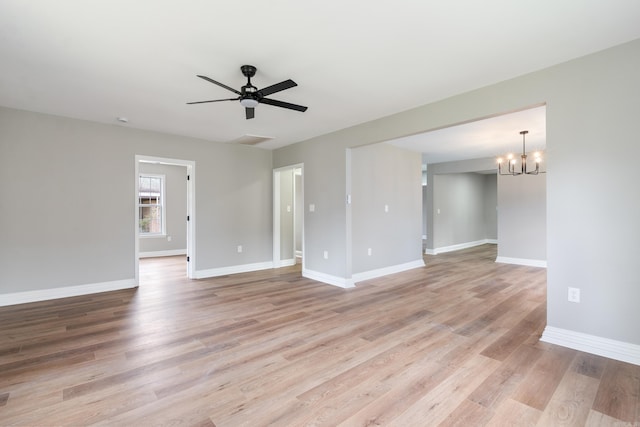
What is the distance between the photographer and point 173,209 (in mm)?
8242

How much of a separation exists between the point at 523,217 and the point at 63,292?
8.58m

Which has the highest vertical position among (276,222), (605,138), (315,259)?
(605,138)

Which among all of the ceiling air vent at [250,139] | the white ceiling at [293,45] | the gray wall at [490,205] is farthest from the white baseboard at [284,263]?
the gray wall at [490,205]

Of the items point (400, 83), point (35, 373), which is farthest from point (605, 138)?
point (35, 373)

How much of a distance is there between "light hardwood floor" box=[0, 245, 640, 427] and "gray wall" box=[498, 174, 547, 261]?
3074mm

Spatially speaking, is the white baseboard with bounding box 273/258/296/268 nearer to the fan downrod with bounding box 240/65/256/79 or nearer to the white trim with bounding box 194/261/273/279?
the white trim with bounding box 194/261/273/279

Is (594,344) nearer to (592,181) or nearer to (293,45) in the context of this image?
(592,181)

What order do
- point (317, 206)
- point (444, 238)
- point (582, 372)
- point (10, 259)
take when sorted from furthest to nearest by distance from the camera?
point (444, 238) → point (317, 206) → point (10, 259) → point (582, 372)

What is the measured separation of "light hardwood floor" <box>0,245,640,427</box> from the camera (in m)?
1.83

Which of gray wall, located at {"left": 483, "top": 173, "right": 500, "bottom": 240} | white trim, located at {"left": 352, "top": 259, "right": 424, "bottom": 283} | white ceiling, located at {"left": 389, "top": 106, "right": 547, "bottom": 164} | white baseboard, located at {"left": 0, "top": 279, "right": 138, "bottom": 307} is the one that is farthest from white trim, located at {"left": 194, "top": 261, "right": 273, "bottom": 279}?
gray wall, located at {"left": 483, "top": 173, "right": 500, "bottom": 240}

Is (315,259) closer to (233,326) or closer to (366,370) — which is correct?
(233,326)

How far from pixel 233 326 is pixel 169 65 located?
2606mm

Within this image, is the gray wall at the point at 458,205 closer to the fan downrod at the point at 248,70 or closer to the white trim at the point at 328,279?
the white trim at the point at 328,279

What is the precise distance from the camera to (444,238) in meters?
8.45
